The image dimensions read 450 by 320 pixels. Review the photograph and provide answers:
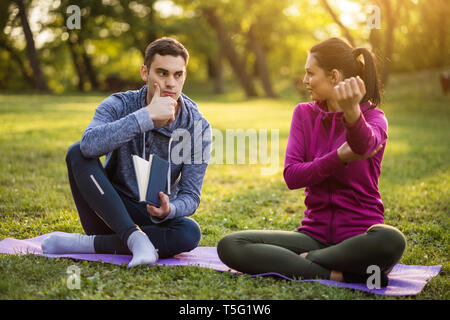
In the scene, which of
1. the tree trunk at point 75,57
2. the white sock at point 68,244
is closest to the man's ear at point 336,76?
the white sock at point 68,244

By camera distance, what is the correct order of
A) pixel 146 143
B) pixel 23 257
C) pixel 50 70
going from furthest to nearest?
pixel 50 70 < pixel 146 143 < pixel 23 257

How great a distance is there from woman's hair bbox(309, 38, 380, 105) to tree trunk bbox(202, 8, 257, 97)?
2912 cm

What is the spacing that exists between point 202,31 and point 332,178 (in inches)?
1367

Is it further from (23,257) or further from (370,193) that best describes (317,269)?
(23,257)

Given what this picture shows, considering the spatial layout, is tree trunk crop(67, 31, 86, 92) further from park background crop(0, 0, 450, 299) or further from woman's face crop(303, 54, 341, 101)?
woman's face crop(303, 54, 341, 101)

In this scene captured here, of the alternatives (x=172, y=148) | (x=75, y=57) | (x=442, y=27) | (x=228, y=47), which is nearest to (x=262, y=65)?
(x=228, y=47)

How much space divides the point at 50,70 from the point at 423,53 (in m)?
37.1

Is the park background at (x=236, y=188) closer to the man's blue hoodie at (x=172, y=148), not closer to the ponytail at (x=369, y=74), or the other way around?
the ponytail at (x=369, y=74)

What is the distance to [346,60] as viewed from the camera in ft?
10.2

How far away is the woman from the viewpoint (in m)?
2.94

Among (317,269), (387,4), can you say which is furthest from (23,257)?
(387,4)

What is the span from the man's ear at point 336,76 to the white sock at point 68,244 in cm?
212

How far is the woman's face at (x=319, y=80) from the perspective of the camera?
3.13 metres

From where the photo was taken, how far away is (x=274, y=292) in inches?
115
